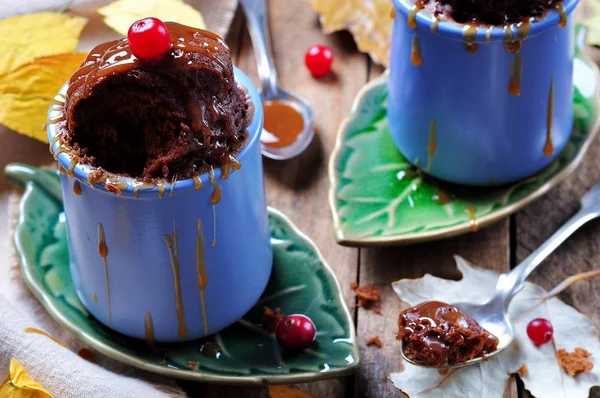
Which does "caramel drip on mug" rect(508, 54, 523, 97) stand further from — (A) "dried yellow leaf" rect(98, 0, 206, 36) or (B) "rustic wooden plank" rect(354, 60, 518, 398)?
(A) "dried yellow leaf" rect(98, 0, 206, 36)

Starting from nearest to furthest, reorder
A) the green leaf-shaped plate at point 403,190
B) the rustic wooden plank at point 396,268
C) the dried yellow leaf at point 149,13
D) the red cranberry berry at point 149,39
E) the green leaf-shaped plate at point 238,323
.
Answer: the red cranberry berry at point 149,39 → the green leaf-shaped plate at point 238,323 → the rustic wooden plank at point 396,268 → the green leaf-shaped plate at point 403,190 → the dried yellow leaf at point 149,13

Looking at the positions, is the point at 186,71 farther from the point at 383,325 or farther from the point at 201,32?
the point at 383,325

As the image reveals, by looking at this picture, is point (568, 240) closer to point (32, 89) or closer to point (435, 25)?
point (435, 25)

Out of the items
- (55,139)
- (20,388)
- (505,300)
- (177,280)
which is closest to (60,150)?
(55,139)

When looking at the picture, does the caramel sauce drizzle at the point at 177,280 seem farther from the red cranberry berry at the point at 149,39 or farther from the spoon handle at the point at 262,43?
the spoon handle at the point at 262,43

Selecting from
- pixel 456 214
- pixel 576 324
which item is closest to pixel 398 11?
pixel 456 214

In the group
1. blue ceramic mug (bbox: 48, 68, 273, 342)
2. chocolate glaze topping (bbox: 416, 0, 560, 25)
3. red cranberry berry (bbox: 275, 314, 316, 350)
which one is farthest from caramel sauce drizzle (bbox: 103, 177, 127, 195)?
chocolate glaze topping (bbox: 416, 0, 560, 25)

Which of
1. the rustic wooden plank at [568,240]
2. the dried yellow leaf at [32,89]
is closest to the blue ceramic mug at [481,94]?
the rustic wooden plank at [568,240]
